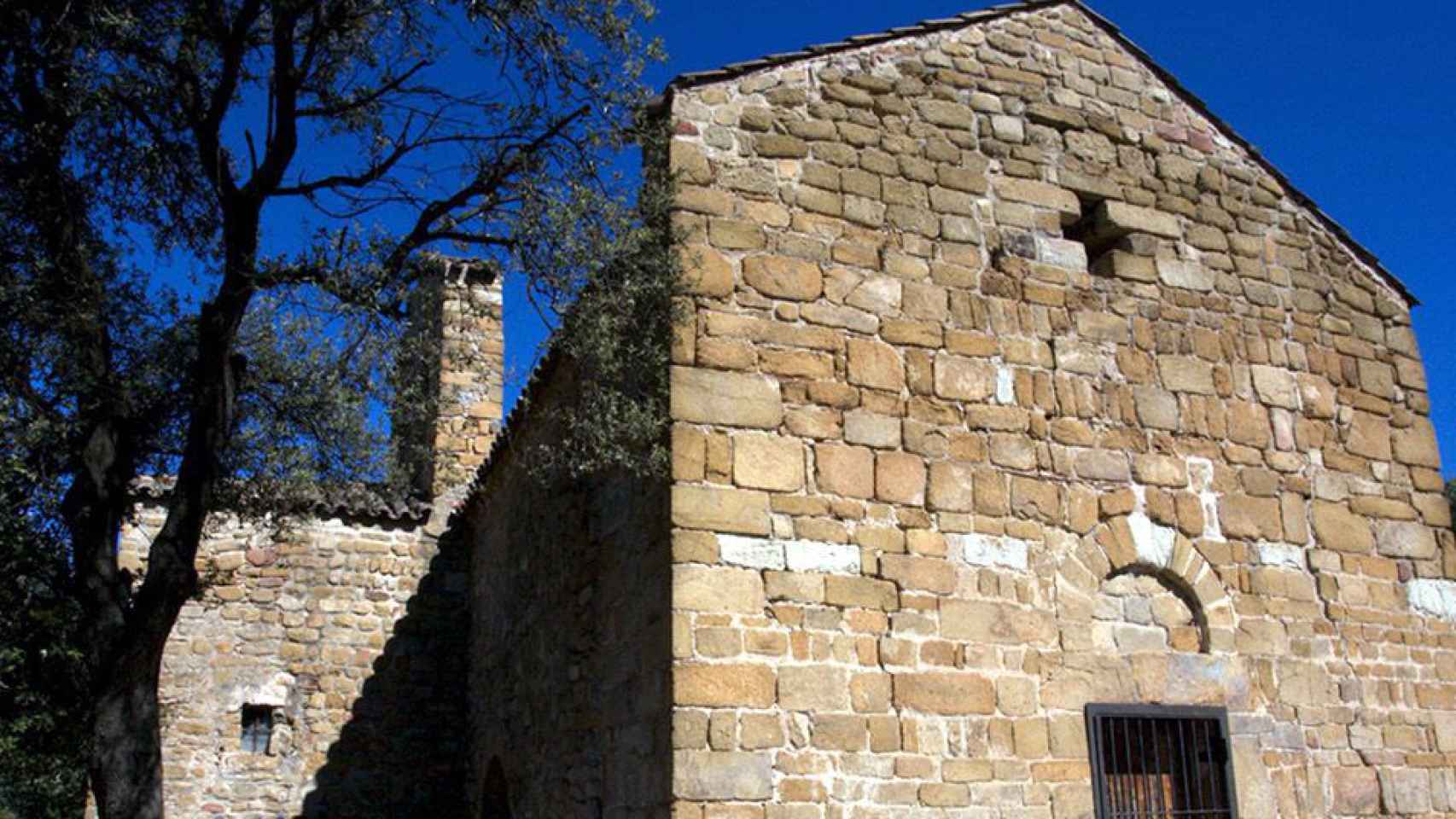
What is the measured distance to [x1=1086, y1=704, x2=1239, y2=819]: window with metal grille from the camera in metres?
7.18

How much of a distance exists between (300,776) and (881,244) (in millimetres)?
8257

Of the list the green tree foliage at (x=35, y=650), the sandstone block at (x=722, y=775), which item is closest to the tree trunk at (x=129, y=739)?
the green tree foliage at (x=35, y=650)

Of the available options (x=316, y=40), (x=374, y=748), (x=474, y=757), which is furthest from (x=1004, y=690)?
(x=374, y=748)

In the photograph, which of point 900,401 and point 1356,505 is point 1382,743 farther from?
point 900,401

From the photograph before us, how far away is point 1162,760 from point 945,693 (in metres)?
1.56

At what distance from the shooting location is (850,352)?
7.28m

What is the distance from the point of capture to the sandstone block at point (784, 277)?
7.22m

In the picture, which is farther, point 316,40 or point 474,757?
point 474,757

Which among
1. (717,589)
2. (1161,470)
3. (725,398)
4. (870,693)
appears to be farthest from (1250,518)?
(717,589)

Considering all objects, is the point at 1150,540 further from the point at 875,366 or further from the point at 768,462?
the point at 768,462

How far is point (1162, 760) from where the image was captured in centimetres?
744

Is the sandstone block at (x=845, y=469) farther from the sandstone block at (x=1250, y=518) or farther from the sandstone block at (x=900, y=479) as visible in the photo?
the sandstone block at (x=1250, y=518)

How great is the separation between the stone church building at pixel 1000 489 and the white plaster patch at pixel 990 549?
0.6 inches

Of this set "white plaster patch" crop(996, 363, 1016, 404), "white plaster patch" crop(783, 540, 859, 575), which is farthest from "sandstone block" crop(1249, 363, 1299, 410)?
"white plaster patch" crop(783, 540, 859, 575)
